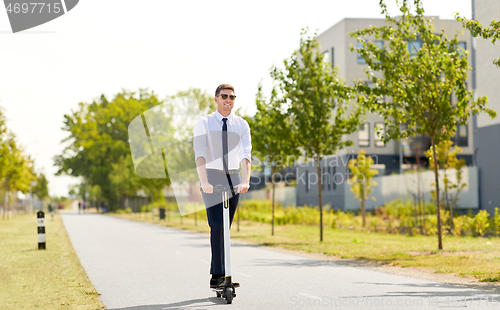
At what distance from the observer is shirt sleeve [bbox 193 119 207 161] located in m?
6.61

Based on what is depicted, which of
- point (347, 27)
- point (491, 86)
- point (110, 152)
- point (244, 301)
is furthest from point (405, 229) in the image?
point (110, 152)

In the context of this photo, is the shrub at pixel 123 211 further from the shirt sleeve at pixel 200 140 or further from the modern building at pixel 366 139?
the shirt sleeve at pixel 200 140

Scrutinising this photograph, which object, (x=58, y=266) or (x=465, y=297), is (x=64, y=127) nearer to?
(x=58, y=266)

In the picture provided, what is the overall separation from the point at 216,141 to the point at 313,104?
1276cm

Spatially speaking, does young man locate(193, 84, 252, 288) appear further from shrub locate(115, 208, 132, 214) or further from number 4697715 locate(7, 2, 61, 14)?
shrub locate(115, 208, 132, 214)

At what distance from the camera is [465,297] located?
741cm

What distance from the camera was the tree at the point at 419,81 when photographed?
14.3 m

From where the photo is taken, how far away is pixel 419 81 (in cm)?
1468

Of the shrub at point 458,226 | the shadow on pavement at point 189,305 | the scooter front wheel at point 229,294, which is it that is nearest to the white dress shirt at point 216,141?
the scooter front wheel at point 229,294

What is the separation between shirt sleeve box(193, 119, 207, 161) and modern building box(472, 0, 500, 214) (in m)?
20.7

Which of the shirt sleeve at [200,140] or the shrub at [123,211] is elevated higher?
the shirt sleeve at [200,140]

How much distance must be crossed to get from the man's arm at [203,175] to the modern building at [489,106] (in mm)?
20808

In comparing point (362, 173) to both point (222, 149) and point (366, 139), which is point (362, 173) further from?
point (222, 149)

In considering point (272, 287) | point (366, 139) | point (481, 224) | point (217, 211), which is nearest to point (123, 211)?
point (366, 139)
